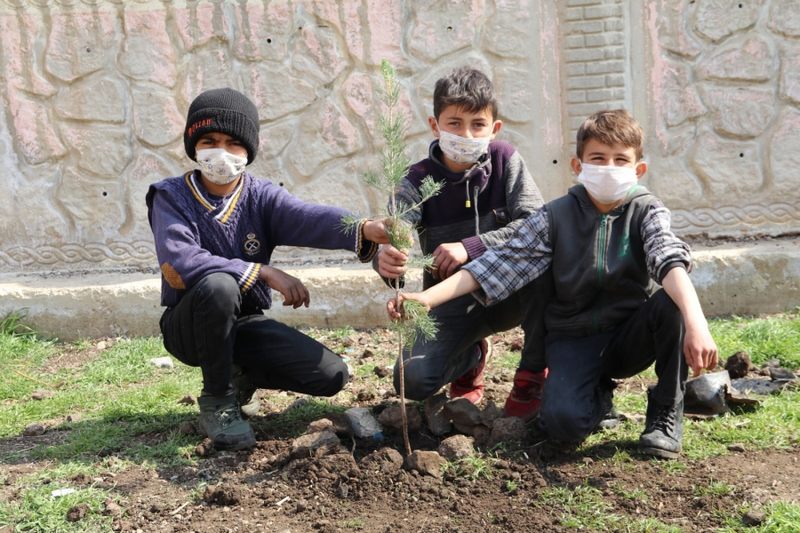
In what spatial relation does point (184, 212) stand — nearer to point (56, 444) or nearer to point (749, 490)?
point (56, 444)

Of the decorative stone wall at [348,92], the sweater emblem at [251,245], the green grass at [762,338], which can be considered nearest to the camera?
the sweater emblem at [251,245]

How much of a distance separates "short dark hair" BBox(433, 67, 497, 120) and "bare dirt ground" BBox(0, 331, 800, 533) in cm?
135

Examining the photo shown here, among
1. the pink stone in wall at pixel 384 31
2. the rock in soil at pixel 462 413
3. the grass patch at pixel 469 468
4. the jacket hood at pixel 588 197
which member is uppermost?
the pink stone in wall at pixel 384 31

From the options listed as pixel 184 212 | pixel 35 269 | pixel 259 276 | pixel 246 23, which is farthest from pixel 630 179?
pixel 35 269

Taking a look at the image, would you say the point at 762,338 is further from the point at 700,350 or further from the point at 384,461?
the point at 384,461

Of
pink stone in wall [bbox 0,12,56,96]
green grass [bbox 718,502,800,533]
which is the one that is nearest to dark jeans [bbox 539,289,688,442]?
green grass [bbox 718,502,800,533]

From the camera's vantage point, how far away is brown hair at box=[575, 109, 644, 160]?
3365 millimetres

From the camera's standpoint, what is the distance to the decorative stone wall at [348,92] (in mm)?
5402

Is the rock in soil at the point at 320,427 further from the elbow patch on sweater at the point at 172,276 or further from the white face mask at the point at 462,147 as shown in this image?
the white face mask at the point at 462,147

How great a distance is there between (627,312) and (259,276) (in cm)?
145

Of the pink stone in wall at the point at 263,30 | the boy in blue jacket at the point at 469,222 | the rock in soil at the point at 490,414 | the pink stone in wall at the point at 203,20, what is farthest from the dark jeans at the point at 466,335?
the pink stone in wall at the point at 203,20

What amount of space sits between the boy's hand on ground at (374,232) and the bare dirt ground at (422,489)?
0.80m

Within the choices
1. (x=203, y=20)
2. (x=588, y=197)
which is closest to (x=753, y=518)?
(x=588, y=197)

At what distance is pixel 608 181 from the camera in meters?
3.34
